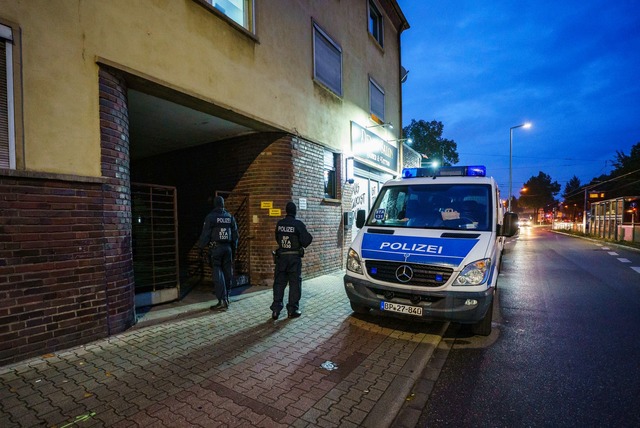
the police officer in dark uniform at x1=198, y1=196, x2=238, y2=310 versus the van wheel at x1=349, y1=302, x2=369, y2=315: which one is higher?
the police officer in dark uniform at x1=198, y1=196, x2=238, y2=310

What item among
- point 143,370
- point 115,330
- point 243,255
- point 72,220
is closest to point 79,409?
point 143,370

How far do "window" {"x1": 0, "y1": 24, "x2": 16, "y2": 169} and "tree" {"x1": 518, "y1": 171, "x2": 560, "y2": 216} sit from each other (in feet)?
382

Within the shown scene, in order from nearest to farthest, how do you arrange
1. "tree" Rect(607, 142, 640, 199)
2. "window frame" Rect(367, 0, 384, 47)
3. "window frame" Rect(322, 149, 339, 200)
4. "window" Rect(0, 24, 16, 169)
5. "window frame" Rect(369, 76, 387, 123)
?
"window" Rect(0, 24, 16, 169), "window frame" Rect(322, 149, 339, 200), "window frame" Rect(369, 76, 387, 123), "window frame" Rect(367, 0, 384, 47), "tree" Rect(607, 142, 640, 199)

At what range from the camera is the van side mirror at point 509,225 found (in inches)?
190

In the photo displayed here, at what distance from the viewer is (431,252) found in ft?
13.7

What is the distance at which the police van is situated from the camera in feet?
13.1

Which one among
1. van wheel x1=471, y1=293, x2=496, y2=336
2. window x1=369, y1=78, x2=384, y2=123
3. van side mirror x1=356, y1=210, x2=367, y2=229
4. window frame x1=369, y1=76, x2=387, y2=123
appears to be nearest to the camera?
van wheel x1=471, y1=293, x2=496, y2=336

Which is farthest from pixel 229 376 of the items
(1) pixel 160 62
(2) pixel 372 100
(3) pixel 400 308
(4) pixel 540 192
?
(4) pixel 540 192

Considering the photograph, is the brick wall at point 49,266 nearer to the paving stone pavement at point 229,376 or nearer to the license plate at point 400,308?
the paving stone pavement at point 229,376

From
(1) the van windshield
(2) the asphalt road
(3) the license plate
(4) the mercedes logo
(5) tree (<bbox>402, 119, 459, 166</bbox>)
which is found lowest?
(2) the asphalt road

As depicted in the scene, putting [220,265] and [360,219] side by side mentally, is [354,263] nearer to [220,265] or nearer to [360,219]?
[360,219]

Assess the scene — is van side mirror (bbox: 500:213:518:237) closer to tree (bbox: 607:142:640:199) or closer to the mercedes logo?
the mercedes logo

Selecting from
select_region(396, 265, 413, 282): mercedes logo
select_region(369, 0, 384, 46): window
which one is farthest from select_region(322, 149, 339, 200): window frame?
select_region(369, 0, 384, 46): window

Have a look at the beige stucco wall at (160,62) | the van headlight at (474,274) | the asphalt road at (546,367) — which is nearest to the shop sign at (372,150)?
the beige stucco wall at (160,62)
